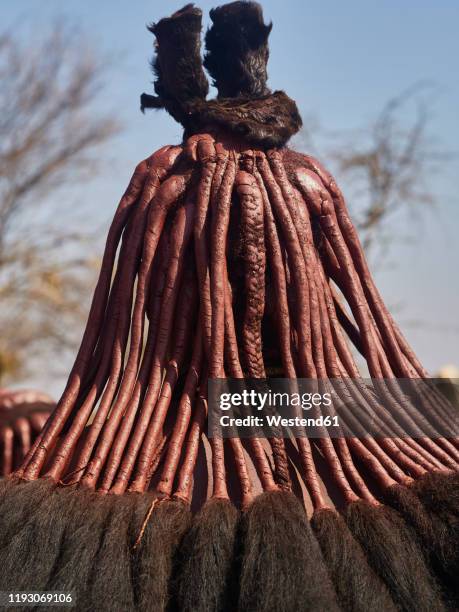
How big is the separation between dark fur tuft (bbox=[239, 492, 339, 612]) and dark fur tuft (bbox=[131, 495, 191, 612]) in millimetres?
178

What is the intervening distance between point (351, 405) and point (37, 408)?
362cm

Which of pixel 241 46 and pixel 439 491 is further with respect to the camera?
pixel 241 46

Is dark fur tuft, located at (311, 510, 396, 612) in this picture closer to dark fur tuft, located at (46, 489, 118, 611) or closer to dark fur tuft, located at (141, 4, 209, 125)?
dark fur tuft, located at (46, 489, 118, 611)

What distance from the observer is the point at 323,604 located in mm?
1965

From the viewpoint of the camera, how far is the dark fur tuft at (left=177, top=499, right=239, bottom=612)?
2.10 meters

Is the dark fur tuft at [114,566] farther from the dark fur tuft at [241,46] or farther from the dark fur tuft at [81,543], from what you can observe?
the dark fur tuft at [241,46]

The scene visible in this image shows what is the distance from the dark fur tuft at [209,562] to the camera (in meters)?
2.10

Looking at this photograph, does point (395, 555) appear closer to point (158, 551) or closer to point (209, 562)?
point (209, 562)

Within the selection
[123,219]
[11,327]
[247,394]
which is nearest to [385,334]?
[247,394]

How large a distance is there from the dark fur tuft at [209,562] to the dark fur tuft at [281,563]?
45 millimetres

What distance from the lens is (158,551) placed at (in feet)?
7.25

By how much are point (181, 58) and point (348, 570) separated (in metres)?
1.78

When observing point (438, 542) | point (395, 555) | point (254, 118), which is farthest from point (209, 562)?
point (254, 118)

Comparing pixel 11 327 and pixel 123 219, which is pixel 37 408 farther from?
pixel 11 327
